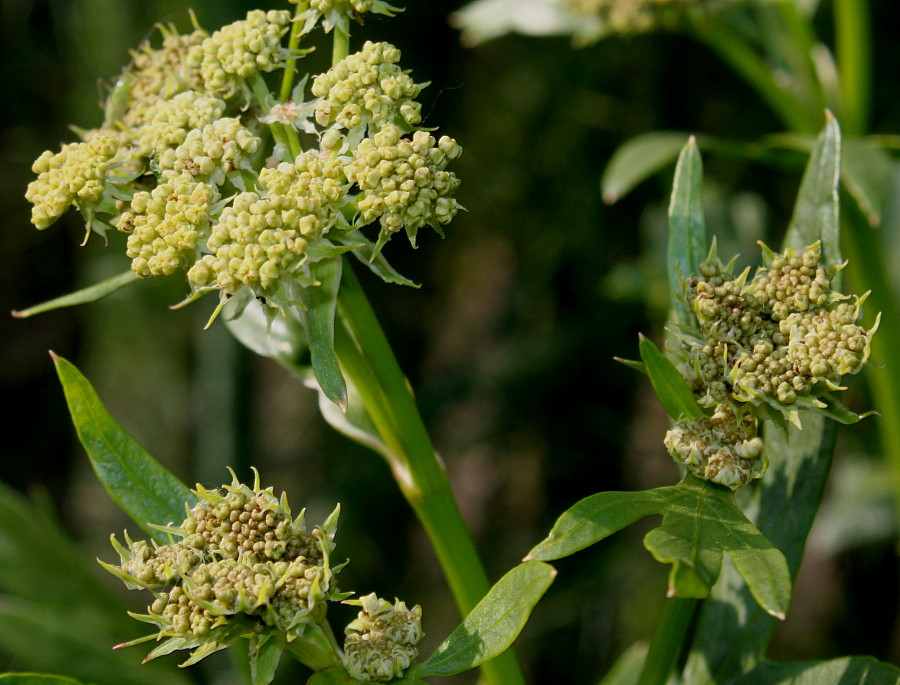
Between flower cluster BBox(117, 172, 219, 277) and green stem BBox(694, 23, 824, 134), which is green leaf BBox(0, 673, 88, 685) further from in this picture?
green stem BBox(694, 23, 824, 134)

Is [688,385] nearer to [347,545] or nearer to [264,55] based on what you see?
[264,55]

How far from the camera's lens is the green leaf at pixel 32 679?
1.38 metres

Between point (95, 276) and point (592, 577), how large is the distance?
2.68 m

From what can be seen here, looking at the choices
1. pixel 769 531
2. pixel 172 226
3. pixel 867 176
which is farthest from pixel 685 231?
pixel 172 226

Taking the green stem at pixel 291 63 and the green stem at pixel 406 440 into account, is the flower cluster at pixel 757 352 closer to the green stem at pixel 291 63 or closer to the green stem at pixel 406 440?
the green stem at pixel 406 440

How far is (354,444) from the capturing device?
4141 mm

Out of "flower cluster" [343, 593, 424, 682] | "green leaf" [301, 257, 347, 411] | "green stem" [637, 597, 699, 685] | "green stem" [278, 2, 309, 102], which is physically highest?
"green stem" [278, 2, 309, 102]

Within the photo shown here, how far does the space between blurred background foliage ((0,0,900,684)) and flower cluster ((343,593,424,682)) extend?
7.23 ft

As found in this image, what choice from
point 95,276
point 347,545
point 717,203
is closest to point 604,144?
point 717,203

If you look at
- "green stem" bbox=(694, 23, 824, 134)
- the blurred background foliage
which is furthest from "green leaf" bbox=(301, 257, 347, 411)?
the blurred background foliage

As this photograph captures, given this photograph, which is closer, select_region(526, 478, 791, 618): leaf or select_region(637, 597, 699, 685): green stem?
select_region(526, 478, 791, 618): leaf

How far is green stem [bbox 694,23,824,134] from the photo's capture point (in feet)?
8.84

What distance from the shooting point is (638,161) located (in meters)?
2.48

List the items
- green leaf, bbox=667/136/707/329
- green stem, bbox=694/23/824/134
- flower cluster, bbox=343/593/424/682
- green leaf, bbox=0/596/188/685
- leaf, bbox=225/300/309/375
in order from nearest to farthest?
flower cluster, bbox=343/593/424/682, green leaf, bbox=667/136/707/329, leaf, bbox=225/300/309/375, green leaf, bbox=0/596/188/685, green stem, bbox=694/23/824/134
